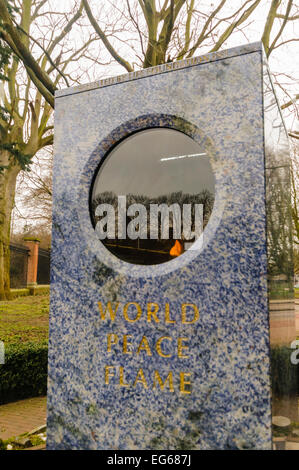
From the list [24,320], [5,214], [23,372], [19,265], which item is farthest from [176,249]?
[19,265]

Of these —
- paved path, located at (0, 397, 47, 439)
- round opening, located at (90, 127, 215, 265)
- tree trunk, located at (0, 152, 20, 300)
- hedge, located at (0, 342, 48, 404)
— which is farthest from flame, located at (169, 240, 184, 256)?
tree trunk, located at (0, 152, 20, 300)

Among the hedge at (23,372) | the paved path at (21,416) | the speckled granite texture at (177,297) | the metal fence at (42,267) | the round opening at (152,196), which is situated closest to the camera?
the speckled granite texture at (177,297)

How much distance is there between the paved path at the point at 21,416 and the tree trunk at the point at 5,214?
6469mm

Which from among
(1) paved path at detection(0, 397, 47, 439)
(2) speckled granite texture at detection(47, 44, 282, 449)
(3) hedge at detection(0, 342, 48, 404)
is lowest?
(1) paved path at detection(0, 397, 47, 439)

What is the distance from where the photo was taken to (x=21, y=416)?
583 centimetres

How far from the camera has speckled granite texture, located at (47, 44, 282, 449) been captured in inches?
90.6

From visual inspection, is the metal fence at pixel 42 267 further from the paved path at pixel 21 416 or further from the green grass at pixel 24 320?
the paved path at pixel 21 416

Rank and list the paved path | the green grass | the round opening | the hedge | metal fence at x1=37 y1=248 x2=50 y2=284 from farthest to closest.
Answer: metal fence at x1=37 y1=248 x2=50 y2=284, the green grass, the hedge, the paved path, the round opening

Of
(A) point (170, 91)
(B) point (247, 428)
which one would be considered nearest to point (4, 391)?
(B) point (247, 428)

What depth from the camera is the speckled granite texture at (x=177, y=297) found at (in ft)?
7.55

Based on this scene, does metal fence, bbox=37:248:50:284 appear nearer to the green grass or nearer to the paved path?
the green grass

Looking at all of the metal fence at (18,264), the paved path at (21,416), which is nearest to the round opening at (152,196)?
the paved path at (21,416)

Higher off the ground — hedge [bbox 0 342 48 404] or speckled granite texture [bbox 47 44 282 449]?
speckled granite texture [bbox 47 44 282 449]

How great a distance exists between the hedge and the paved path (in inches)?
5.8
